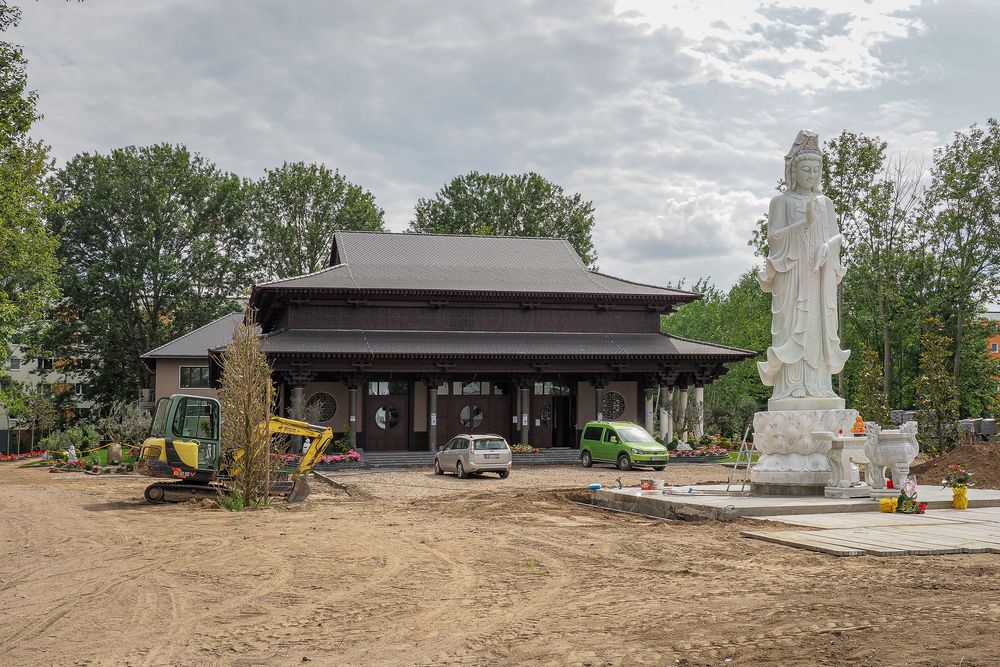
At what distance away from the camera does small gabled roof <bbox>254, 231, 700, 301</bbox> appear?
39250mm

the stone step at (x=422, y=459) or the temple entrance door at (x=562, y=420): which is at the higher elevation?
the temple entrance door at (x=562, y=420)

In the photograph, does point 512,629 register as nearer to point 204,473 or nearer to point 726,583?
point 726,583

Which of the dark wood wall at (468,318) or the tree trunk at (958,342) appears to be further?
the tree trunk at (958,342)

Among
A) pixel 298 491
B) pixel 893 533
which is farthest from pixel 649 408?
pixel 893 533

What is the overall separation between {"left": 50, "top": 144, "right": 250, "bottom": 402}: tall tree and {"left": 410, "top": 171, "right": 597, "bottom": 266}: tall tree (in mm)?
15248

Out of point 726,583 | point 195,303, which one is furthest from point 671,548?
point 195,303

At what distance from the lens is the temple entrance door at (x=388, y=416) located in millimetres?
38531

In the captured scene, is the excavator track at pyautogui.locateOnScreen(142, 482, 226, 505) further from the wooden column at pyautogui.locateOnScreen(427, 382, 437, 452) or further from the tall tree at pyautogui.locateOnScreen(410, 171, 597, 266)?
the tall tree at pyautogui.locateOnScreen(410, 171, 597, 266)

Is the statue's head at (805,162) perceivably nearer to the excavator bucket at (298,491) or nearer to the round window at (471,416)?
the excavator bucket at (298,491)

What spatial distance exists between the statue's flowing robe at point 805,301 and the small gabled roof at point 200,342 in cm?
3444

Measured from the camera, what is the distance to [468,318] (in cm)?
3991

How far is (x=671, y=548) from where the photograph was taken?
12.8m

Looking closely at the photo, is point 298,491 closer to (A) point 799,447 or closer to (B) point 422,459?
(A) point 799,447

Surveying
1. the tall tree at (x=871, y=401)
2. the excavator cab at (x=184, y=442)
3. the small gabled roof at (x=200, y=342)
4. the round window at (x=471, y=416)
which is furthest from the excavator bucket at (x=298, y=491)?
the small gabled roof at (x=200, y=342)
